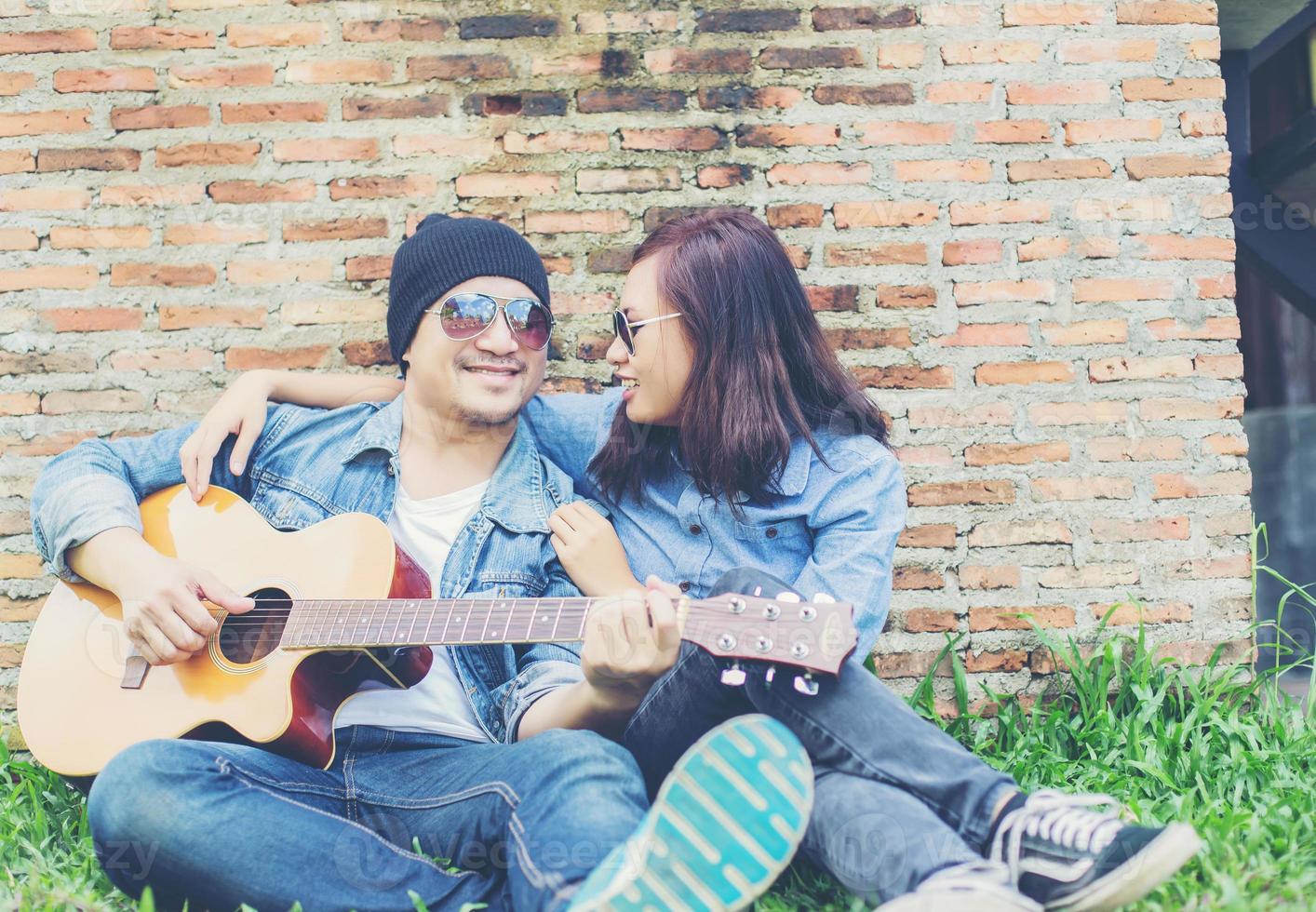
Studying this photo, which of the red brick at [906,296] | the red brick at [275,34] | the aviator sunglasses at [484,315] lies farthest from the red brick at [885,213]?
the red brick at [275,34]

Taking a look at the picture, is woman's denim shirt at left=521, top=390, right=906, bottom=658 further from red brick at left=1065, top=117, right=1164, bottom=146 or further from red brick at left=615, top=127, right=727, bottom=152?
red brick at left=1065, top=117, right=1164, bottom=146

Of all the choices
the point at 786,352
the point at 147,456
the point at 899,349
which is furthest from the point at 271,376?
the point at 899,349

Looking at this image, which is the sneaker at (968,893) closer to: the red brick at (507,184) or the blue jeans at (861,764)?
the blue jeans at (861,764)

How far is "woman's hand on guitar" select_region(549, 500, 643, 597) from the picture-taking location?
2387 millimetres

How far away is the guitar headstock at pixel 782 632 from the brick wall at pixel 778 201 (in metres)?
1.34

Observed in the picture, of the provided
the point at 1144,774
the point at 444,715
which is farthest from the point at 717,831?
the point at 1144,774

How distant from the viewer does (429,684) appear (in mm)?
2361

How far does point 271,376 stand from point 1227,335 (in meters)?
2.70

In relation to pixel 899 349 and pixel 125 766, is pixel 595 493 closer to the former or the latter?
pixel 899 349

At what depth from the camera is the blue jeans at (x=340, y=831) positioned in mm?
1813

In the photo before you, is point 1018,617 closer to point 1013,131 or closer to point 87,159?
point 1013,131

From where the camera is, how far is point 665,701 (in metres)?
2.04

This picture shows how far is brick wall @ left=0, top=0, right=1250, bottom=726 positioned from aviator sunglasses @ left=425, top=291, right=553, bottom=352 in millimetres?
528

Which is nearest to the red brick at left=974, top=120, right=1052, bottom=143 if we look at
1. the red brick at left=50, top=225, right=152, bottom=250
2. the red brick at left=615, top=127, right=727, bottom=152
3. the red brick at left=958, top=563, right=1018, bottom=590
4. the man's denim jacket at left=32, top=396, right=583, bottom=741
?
the red brick at left=615, top=127, right=727, bottom=152
